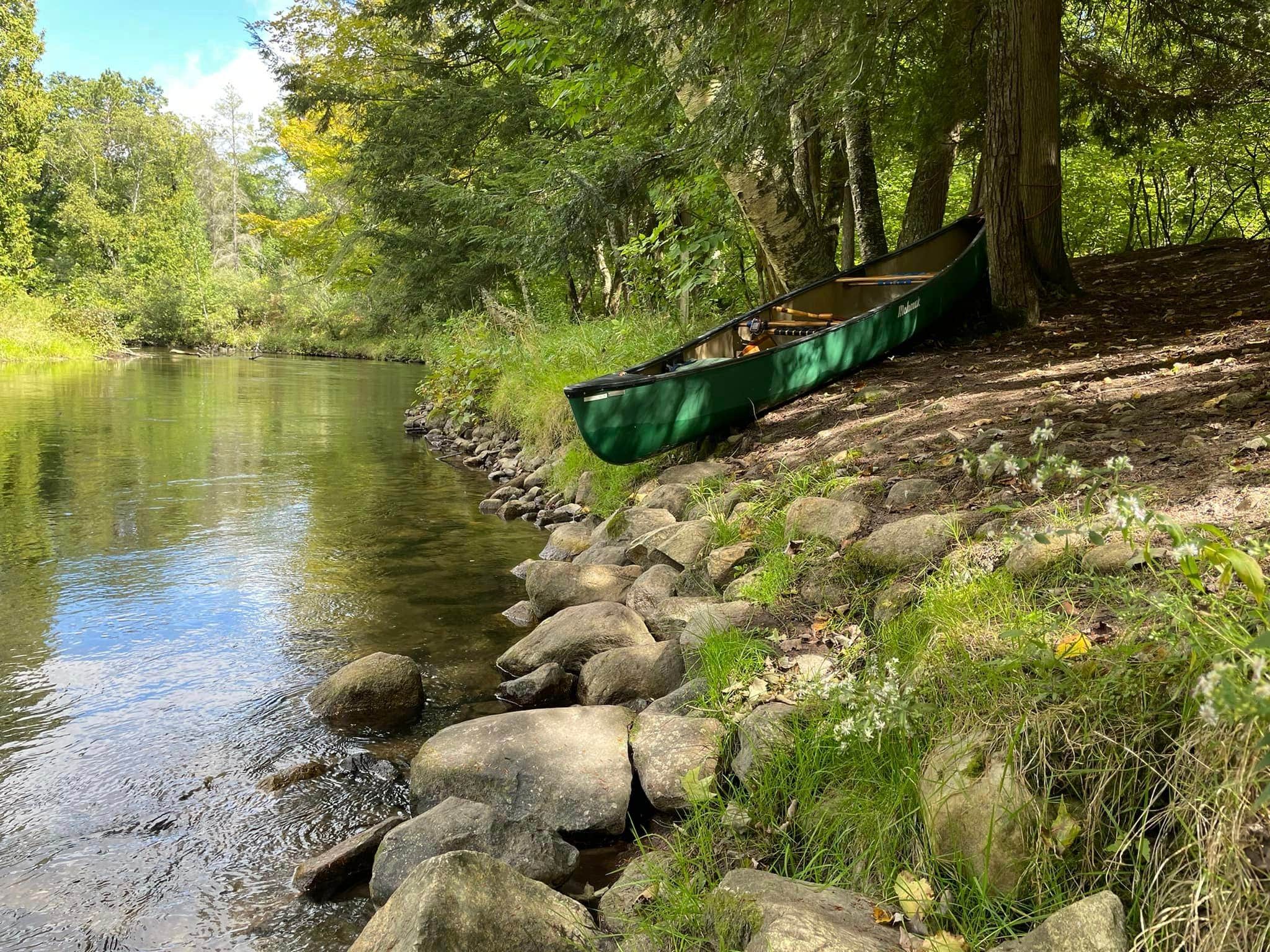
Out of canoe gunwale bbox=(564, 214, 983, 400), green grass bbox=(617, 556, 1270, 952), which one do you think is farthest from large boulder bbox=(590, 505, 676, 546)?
green grass bbox=(617, 556, 1270, 952)

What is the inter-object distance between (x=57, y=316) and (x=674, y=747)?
30943mm

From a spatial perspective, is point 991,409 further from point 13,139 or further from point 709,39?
point 13,139

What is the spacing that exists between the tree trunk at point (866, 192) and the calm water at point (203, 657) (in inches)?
192

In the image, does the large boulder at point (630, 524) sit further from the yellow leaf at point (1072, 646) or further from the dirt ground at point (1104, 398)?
the yellow leaf at point (1072, 646)

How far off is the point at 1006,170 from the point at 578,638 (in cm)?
575

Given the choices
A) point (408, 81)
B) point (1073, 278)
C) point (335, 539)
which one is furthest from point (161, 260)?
point (1073, 278)

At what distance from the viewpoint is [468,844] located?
2.75m

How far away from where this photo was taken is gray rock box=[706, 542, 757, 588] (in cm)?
434

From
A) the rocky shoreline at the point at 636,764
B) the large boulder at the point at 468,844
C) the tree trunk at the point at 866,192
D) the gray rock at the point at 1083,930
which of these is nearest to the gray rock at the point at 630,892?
the rocky shoreline at the point at 636,764

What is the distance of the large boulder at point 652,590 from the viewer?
462 cm

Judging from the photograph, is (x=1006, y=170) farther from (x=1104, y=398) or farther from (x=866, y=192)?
(x=1104, y=398)

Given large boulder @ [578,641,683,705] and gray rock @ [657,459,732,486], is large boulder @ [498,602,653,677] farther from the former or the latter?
gray rock @ [657,459,732,486]

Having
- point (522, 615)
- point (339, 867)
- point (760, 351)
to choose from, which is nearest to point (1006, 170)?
point (760, 351)

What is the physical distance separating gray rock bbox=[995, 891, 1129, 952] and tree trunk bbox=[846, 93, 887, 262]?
811 cm
